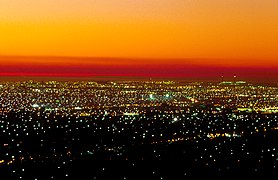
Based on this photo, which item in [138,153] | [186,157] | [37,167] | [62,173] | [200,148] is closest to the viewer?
[62,173]

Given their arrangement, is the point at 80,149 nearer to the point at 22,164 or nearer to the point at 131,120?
the point at 22,164

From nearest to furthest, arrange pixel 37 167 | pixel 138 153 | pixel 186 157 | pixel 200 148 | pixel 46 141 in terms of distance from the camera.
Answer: pixel 37 167 < pixel 186 157 < pixel 138 153 < pixel 200 148 < pixel 46 141

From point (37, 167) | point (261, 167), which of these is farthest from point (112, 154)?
point (261, 167)

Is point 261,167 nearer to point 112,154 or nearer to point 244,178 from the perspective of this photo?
point 244,178

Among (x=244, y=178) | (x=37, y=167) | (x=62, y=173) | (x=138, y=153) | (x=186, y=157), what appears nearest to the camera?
(x=244, y=178)

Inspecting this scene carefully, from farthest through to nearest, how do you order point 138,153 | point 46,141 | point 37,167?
point 46,141 → point 138,153 → point 37,167

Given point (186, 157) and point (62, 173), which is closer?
point (62, 173)

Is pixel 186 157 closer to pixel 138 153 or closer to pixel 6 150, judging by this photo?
pixel 138 153

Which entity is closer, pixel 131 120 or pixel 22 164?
pixel 22 164

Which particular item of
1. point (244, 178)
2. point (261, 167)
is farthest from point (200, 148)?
point (244, 178)
